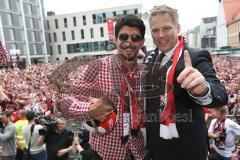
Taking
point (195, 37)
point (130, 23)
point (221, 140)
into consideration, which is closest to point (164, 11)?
point (130, 23)

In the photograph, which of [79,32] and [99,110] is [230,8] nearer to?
[79,32]

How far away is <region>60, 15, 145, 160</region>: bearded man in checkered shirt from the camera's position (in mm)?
1580

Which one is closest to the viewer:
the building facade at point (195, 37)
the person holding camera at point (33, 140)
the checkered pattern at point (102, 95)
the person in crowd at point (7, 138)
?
the checkered pattern at point (102, 95)

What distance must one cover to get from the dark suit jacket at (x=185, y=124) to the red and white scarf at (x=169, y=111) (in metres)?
0.03

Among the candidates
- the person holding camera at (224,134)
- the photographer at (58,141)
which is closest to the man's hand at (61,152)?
the photographer at (58,141)

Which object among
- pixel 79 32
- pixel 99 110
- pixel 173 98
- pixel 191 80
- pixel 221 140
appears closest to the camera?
pixel 191 80

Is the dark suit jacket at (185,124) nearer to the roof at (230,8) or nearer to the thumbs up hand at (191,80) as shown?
the thumbs up hand at (191,80)

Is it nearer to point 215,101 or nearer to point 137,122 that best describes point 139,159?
point 137,122

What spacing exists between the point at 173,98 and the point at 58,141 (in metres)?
3.31

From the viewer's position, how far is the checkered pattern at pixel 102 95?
160 cm

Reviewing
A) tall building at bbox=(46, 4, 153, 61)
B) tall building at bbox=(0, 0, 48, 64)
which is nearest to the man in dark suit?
tall building at bbox=(0, 0, 48, 64)

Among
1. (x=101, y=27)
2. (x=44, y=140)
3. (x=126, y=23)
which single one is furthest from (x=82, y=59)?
(x=101, y=27)

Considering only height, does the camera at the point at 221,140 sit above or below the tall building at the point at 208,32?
below

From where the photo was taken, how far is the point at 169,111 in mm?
1616
